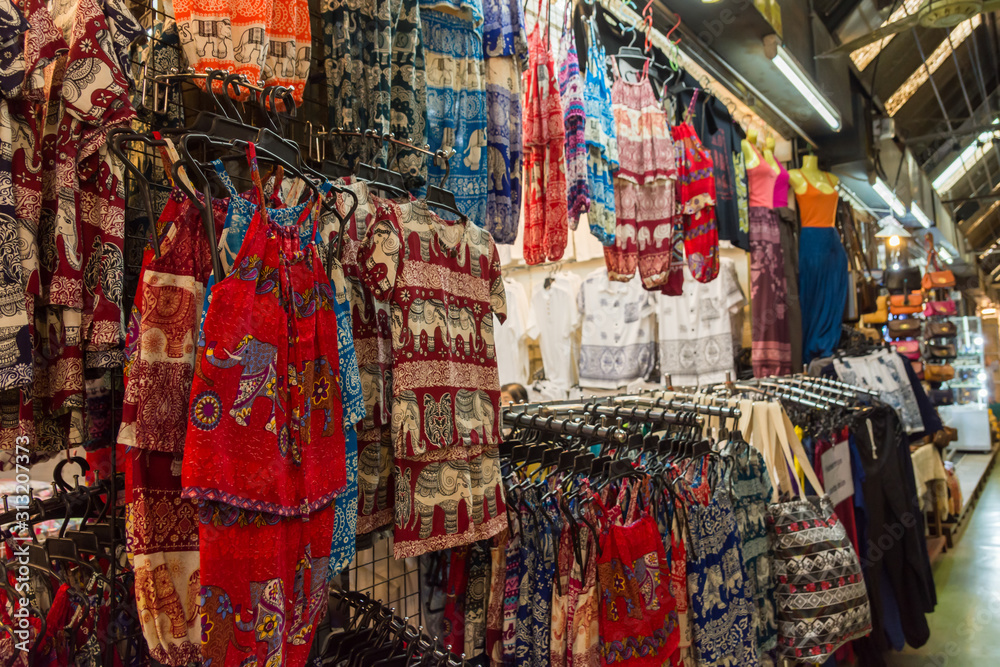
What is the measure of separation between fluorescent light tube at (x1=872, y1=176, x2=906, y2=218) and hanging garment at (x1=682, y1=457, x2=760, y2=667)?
5.89 m

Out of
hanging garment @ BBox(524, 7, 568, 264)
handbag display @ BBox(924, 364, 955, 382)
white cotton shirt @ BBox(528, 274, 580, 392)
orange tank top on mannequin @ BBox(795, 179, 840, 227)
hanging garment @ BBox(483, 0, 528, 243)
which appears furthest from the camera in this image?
handbag display @ BBox(924, 364, 955, 382)

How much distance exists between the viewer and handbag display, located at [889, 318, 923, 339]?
759 cm

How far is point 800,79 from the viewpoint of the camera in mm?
4461

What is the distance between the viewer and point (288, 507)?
1.09 metres

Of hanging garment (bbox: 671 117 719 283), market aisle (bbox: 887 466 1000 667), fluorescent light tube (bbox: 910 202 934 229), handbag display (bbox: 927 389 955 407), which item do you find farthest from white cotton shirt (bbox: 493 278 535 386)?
handbag display (bbox: 927 389 955 407)

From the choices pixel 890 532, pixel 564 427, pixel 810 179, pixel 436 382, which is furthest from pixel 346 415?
pixel 810 179

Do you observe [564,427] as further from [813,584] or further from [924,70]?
[924,70]

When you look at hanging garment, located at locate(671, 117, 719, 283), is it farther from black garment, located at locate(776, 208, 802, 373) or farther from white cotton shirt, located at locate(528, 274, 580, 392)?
black garment, located at locate(776, 208, 802, 373)

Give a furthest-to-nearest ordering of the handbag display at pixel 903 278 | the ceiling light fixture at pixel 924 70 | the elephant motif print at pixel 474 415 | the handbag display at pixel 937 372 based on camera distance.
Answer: the handbag display at pixel 937 372
the ceiling light fixture at pixel 924 70
the handbag display at pixel 903 278
the elephant motif print at pixel 474 415

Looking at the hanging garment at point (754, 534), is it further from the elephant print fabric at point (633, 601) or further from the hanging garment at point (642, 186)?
the hanging garment at point (642, 186)

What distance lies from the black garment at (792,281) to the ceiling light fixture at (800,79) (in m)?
0.84

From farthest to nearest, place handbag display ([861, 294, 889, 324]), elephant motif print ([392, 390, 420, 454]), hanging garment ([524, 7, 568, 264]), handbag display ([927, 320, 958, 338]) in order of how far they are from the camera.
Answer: handbag display ([927, 320, 958, 338]) → handbag display ([861, 294, 889, 324]) → hanging garment ([524, 7, 568, 264]) → elephant motif print ([392, 390, 420, 454])

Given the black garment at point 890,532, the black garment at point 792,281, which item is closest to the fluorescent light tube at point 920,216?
the black garment at point 792,281

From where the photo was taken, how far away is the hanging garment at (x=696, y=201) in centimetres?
326
